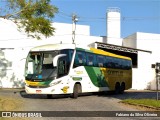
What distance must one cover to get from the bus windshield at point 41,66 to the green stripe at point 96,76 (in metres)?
3.43

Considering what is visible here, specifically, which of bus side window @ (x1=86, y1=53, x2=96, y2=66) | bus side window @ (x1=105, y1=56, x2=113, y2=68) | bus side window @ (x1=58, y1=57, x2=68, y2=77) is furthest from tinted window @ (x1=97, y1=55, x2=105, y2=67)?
bus side window @ (x1=58, y1=57, x2=68, y2=77)

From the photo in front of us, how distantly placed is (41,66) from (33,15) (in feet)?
11.4

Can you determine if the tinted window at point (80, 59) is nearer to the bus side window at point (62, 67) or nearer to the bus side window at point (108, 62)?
the bus side window at point (62, 67)

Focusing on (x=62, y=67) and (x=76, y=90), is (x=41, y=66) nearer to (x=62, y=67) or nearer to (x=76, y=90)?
(x=62, y=67)

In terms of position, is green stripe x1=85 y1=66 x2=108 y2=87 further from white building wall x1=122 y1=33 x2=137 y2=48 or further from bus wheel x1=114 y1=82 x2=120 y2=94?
white building wall x1=122 y1=33 x2=137 y2=48

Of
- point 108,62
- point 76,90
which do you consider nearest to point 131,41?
point 108,62

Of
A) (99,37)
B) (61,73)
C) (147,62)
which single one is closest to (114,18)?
(99,37)

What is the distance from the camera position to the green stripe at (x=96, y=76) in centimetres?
2667

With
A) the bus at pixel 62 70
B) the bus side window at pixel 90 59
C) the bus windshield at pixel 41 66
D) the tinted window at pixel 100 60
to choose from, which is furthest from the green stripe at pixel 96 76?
the bus windshield at pixel 41 66

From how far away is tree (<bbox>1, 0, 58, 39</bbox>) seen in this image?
21.3 metres

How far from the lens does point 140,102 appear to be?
65.4 feet

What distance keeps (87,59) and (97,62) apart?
6.25ft

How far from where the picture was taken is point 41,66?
77.3ft

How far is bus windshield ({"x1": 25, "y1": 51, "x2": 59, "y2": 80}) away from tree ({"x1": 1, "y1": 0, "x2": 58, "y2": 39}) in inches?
67.7
